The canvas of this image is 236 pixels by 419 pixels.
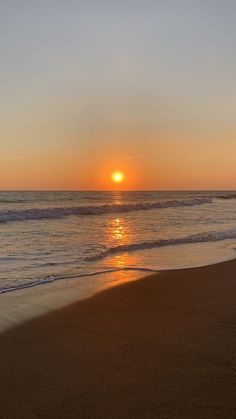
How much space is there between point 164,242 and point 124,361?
30.7ft

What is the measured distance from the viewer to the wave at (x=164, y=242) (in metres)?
10.8

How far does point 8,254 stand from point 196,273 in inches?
187

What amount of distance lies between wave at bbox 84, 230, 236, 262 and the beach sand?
4.92m

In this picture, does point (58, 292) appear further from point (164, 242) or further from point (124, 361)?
point (164, 242)

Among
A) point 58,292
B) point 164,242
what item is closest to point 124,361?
point 58,292

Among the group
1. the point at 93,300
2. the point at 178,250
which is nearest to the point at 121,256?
the point at 178,250

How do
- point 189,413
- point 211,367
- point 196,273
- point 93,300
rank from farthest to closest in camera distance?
point 196,273 → point 93,300 → point 211,367 → point 189,413

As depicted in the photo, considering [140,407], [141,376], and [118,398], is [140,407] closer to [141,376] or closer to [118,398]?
[118,398]

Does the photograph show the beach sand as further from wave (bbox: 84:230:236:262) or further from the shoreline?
wave (bbox: 84:230:236:262)

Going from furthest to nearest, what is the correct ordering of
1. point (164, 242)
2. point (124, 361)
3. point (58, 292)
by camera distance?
1. point (164, 242)
2. point (58, 292)
3. point (124, 361)

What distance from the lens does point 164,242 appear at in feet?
41.9

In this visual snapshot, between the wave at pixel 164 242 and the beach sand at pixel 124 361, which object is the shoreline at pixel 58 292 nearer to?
the beach sand at pixel 124 361

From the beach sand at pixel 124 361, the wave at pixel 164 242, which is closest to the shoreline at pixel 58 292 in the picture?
the beach sand at pixel 124 361

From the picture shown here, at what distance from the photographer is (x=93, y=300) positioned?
5961 millimetres
